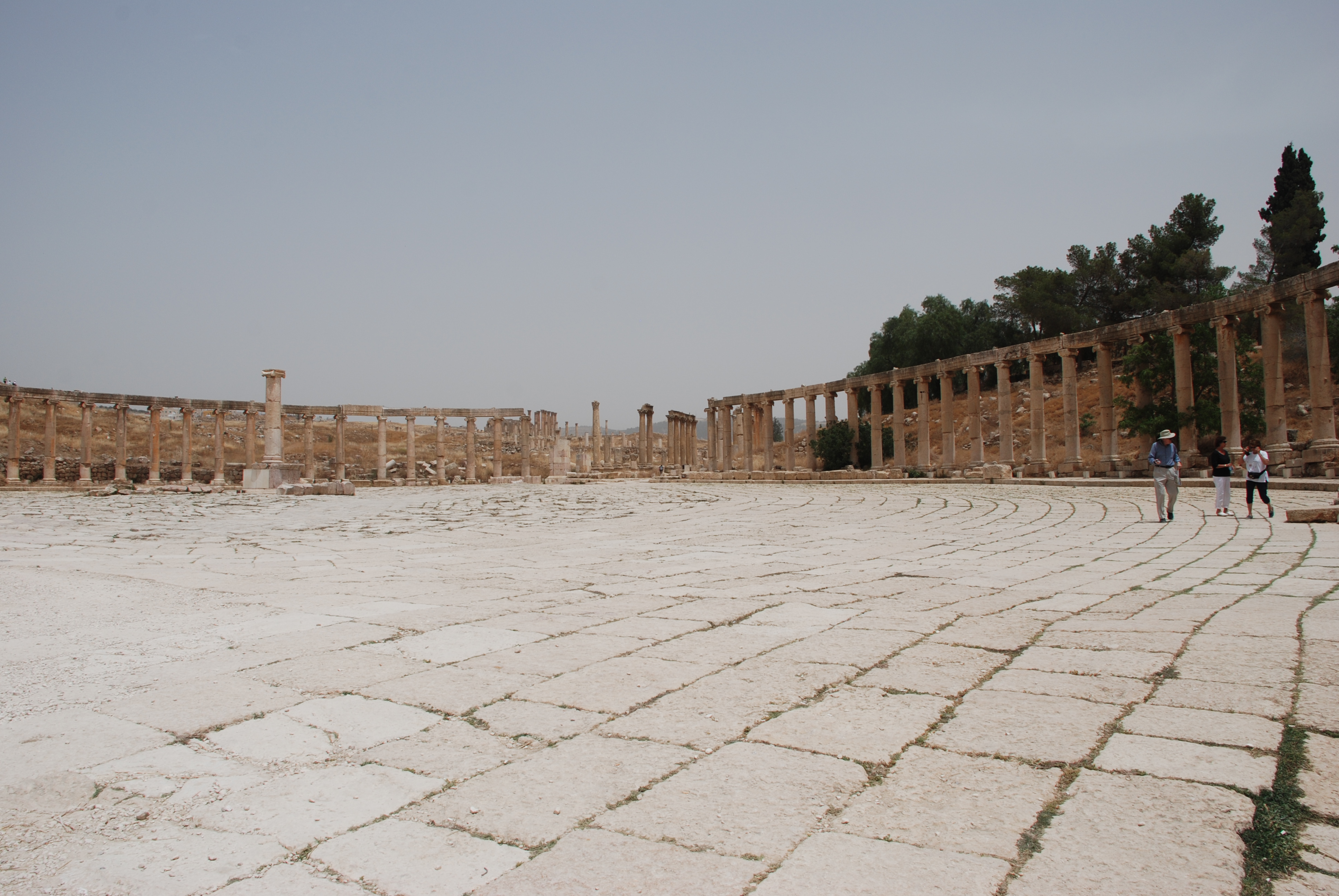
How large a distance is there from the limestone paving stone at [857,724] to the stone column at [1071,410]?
74.8ft

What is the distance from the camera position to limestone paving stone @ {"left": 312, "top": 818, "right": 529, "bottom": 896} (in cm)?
179

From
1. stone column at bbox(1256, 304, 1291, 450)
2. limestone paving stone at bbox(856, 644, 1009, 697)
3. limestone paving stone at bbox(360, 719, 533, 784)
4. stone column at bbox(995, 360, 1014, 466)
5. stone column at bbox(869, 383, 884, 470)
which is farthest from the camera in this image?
stone column at bbox(869, 383, 884, 470)

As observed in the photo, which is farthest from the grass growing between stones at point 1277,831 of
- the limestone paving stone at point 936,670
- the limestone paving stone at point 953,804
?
the limestone paving stone at point 936,670

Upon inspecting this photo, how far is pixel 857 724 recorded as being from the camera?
9.11 feet

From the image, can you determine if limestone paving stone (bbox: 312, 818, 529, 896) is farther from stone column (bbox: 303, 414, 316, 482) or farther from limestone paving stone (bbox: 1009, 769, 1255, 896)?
stone column (bbox: 303, 414, 316, 482)

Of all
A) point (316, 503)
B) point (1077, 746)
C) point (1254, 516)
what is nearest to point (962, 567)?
point (1077, 746)

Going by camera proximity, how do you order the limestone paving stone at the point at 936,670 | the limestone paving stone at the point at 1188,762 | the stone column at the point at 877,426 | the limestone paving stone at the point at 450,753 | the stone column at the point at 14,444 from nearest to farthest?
the limestone paving stone at the point at 1188,762 → the limestone paving stone at the point at 450,753 → the limestone paving stone at the point at 936,670 → the stone column at the point at 14,444 → the stone column at the point at 877,426

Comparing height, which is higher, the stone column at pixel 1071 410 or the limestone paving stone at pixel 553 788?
the stone column at pixel 1071 410

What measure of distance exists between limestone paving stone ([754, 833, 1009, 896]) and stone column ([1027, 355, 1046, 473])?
80.5ft

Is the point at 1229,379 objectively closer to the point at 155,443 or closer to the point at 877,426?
the point at 877,426

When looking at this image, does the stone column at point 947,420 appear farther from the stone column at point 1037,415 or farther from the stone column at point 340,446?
the stone column at point 340,446

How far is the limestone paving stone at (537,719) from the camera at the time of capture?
275 centimetres

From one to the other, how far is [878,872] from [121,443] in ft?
120

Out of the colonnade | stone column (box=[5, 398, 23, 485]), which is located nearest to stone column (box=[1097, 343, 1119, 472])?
the colonnade
